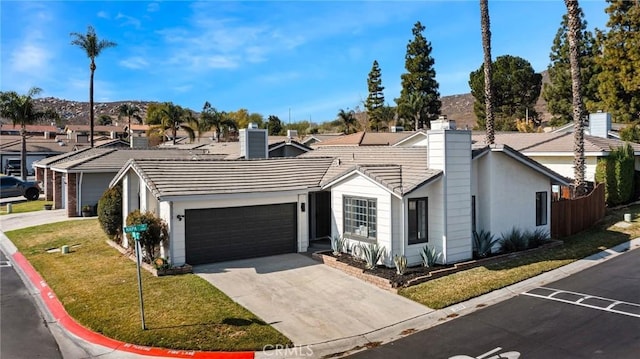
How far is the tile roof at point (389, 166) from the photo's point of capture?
1446 centimetres

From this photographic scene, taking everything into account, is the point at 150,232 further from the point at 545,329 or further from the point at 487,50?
the point at 487,50

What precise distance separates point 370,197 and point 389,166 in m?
1.47

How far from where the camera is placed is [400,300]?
12.1 metres

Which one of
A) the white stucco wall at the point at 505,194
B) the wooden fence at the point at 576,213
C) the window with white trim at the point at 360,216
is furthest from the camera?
the wooden fence at the point at 576,213

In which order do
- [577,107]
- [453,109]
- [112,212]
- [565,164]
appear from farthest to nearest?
[453,109], [565,164], [577,107], [112,212]

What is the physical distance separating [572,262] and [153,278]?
13.2 meters

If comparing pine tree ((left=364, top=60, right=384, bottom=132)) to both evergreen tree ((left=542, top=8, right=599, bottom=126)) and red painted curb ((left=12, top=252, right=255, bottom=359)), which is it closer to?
evergreen tree ((left=542, top=8, right=599, bottom=126))

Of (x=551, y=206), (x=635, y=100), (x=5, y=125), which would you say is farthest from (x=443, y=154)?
(x=5, y=125)

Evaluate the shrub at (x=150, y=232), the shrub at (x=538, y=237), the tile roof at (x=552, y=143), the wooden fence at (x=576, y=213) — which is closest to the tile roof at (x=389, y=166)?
the shrub at (x=538, y=237)

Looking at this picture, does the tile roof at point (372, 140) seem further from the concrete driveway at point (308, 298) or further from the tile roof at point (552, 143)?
the concrete driveway at point (308, 298)

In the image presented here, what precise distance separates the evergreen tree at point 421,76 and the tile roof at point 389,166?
146 feet

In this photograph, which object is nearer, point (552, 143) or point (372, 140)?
point (552, 143)

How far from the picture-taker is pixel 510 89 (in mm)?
60906

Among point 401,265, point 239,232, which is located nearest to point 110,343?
point 239,232
